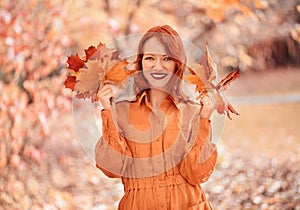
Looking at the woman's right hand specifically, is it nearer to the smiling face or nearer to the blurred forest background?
the smiling face

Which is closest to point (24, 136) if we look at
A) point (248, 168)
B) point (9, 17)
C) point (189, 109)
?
point (9, 17)

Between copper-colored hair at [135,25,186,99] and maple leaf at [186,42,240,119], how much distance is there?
0.18 ft

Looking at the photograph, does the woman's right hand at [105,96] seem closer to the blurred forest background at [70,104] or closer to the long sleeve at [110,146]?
the long sleeve at [110,146]

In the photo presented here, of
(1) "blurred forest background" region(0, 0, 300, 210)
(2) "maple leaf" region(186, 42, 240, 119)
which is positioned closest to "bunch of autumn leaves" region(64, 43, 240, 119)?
(2) "maple leaf" region(186, 42, 240, 119)

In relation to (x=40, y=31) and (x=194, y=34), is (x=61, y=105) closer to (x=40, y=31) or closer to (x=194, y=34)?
(x=40, y=31)

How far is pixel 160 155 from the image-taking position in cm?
135

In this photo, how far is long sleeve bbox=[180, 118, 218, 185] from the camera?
1.33 m

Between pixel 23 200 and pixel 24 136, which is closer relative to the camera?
pixel 23 200

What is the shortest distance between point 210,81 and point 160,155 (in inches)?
9.4

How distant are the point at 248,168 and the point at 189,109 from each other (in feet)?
9.33

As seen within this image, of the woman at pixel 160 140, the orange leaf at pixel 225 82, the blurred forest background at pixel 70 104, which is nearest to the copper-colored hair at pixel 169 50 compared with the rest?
the woman at pixel 160 140

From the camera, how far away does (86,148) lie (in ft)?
6.37

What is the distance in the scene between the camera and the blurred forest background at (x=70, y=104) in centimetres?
336

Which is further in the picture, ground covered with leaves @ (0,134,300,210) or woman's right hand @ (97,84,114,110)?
ground covered with leaves @ (0,134,300,210)
